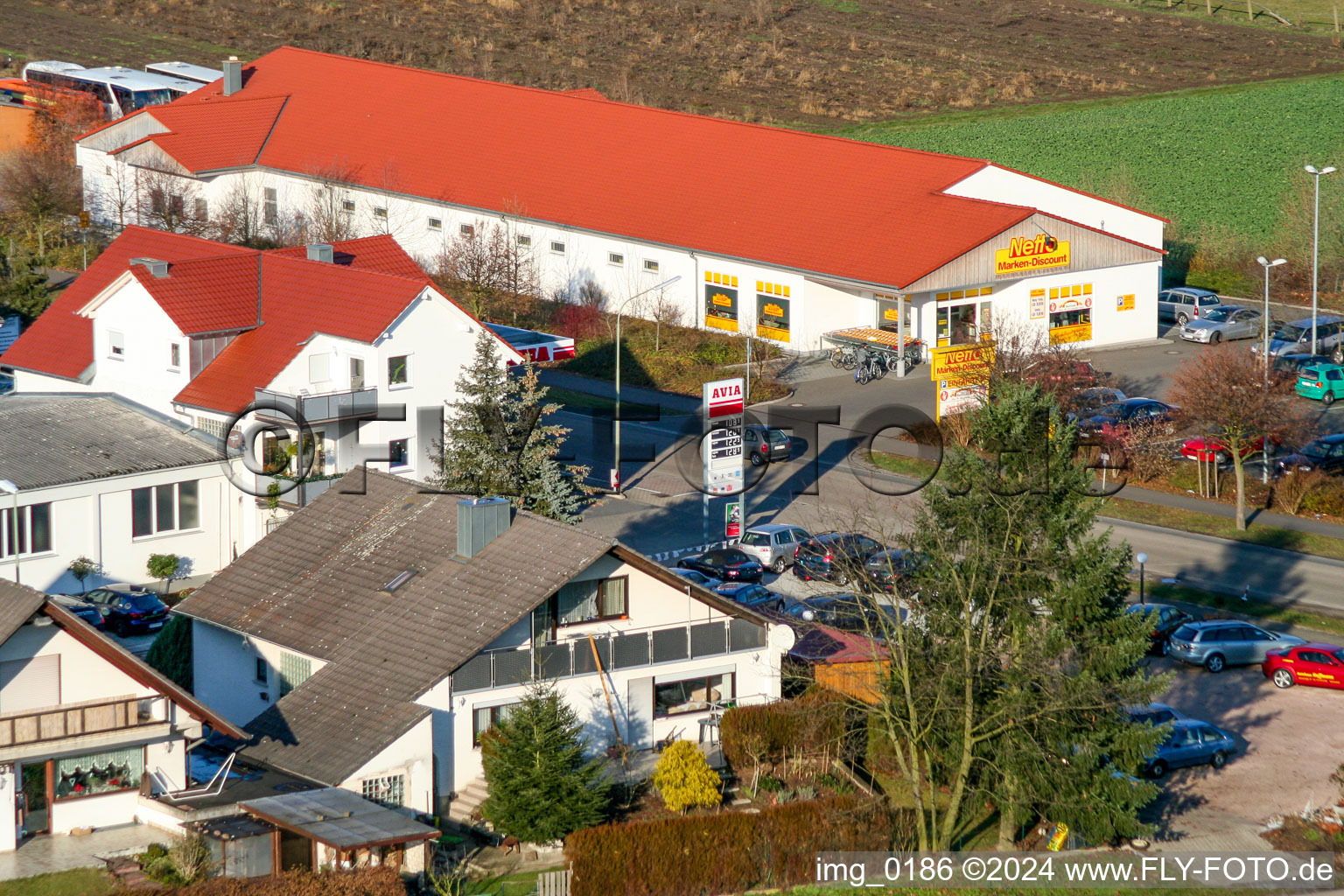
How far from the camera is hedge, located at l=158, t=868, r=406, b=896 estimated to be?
2642 cm

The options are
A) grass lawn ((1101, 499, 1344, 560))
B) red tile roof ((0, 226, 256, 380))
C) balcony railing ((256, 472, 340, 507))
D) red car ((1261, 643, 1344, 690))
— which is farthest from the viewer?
red tile roof ((0, 226, 256, 380))

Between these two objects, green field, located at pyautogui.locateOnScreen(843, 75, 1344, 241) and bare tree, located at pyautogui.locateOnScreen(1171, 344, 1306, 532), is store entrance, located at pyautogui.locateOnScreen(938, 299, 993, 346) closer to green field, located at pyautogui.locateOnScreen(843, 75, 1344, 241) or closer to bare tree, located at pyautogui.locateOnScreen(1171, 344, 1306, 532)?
bare tree, located at pyautogui.locateOnScreen(1171, 344, 1306, 532)

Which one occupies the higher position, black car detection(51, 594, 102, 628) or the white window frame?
the white window frame

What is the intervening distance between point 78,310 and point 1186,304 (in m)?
43.3

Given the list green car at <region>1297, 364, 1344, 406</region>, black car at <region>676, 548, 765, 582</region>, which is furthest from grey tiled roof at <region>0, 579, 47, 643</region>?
green car at <region>1297, 364, 1344, 406</region>

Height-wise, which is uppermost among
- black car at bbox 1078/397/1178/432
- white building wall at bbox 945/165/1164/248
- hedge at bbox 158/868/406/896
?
white building wall at bbox 945/165/1164/248

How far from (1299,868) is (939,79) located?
89.5 m

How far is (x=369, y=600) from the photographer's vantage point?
34.0 meters

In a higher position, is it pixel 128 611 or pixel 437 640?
pixel 437 640

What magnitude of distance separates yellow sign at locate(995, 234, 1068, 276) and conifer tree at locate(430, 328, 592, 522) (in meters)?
25.7

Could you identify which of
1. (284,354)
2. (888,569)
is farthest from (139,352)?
(888,569)

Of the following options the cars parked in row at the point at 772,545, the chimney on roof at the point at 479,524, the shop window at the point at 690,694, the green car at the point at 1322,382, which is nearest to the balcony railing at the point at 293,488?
the chimney on roof at the point at 479,524

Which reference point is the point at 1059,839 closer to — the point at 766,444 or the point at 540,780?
the point at 540,780

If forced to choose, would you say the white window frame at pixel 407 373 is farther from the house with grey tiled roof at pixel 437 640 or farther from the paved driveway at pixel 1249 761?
the paved driveway at pixel 1249 761
